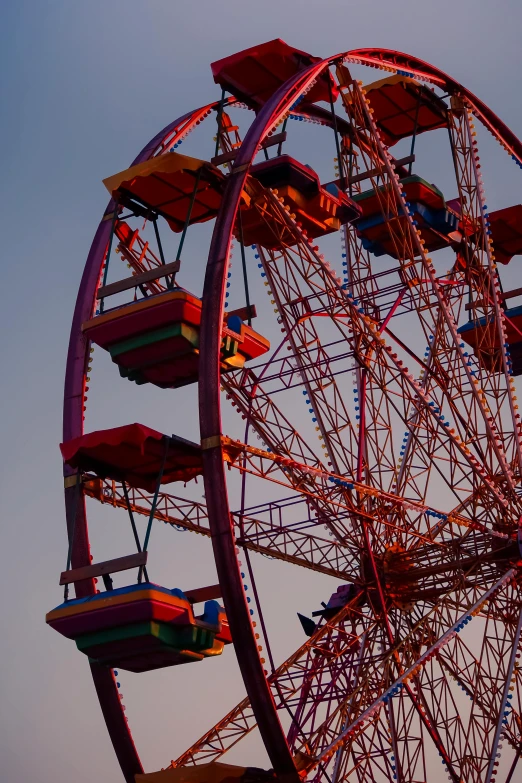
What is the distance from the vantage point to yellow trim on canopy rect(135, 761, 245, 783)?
23734mm

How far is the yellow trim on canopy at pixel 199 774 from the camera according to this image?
77.9ft

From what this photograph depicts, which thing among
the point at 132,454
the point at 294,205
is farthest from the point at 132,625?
the point at 294,205

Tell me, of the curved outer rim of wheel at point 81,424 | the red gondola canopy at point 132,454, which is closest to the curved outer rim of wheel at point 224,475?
the red gondola canopy at point 132,454

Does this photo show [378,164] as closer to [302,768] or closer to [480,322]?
[480,322]

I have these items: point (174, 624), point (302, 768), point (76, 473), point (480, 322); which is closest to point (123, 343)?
point (76, 473)

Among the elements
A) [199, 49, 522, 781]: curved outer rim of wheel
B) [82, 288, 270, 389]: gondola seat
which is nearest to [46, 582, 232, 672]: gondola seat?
[199, 49, 522, 781]: curved outer rim of wheel

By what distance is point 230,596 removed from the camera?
2262 cm

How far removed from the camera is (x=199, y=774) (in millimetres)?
23781

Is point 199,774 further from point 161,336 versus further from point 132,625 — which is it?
point 161,336

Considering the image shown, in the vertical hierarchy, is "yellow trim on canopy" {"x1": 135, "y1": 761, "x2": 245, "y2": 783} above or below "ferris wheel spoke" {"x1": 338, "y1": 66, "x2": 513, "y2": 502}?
below

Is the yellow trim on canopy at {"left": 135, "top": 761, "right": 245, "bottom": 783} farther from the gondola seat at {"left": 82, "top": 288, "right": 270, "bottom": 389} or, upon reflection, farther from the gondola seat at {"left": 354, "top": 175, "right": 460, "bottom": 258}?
the gondola seat at {"left": 354, "top": 175, "right": 460, "bottom": 258}

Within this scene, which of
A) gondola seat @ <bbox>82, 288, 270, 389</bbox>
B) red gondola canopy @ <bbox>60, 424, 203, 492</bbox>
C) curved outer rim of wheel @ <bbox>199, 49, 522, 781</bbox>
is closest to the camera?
curved outer rim of wheel @ <bbox>199, 49, 522, 781</bbox>

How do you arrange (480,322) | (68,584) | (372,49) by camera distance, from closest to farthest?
(68,584) → (372,49) → (480,322)

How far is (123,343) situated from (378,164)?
21.4ft
